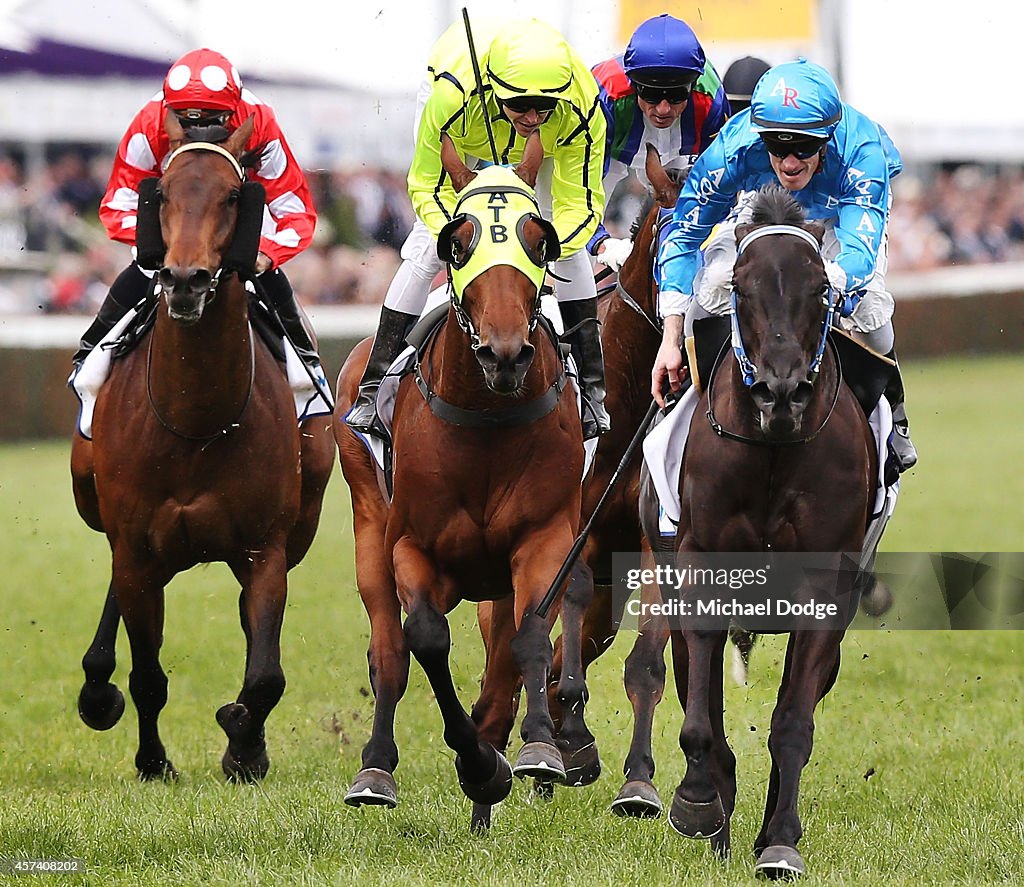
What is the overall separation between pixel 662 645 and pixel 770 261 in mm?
1642

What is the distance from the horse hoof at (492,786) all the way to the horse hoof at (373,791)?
0.65 feet

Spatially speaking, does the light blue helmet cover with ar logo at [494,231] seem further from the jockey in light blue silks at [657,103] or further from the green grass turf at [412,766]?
the green grass turf at [412,766]

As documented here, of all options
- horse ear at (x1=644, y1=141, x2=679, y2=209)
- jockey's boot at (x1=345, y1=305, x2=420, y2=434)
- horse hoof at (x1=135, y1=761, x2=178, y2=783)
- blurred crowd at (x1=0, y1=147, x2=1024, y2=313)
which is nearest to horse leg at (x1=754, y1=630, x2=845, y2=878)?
jockey's boot at (x1=345, y1=305, x2=420, y2=434)

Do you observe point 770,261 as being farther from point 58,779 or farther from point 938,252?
point 938,252

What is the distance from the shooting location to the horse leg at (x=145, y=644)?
5.91 m

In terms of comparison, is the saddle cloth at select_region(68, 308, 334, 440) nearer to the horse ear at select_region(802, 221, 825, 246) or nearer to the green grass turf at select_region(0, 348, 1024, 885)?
the green grass turf at select_region(0, 348, 1024, 885)

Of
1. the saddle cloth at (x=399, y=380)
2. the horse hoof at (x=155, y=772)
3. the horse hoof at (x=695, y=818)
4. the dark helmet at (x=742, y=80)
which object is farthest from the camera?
the dark helmet at (x=742, y=80)

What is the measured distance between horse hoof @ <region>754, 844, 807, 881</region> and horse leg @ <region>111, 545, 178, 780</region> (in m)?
2.38

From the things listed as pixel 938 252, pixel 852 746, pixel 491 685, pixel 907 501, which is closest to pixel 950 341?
pixel 938 252

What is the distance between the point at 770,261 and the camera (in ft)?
14.7

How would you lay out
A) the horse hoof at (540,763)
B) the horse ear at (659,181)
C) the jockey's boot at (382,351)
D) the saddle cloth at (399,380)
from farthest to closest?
the horse ear at (659,181) < the jockey's boot at (382,351) < the saddle cloth at (399,380) < the horse hoof at (540,763)


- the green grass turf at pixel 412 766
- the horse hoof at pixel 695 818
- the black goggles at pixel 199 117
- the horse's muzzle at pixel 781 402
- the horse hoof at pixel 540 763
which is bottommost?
the green grass turf at pixel 412 766

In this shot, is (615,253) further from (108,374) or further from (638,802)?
(638,802)

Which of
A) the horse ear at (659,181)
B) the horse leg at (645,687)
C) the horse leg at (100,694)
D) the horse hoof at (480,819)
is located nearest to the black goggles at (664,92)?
the horse ear at (659,181)
